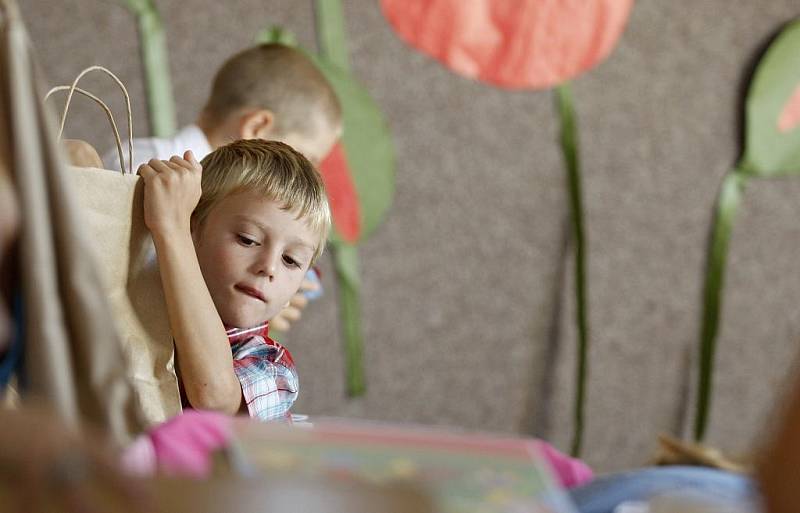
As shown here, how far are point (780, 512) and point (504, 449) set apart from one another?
14 centimetres

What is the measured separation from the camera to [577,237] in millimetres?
2148

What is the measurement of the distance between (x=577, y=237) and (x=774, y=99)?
0.49 meters

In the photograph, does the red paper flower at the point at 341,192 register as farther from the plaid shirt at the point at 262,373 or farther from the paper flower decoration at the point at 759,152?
the plaid shirt at the point at 262,373

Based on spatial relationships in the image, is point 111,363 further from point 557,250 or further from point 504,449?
point 557,250

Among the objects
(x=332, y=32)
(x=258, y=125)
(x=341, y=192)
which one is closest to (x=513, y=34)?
(x=332, y=32)

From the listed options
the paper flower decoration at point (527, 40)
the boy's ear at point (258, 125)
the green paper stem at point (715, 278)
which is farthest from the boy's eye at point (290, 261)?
the green paper stem at point (715, 278)

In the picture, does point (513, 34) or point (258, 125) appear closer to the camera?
point (258, 125)

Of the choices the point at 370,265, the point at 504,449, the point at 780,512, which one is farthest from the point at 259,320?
the point at 370,265

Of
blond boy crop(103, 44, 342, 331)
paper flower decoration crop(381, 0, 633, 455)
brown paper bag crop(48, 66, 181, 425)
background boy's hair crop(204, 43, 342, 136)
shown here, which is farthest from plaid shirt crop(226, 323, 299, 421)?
paper flower decoration crop(381, 0, 633, 455)

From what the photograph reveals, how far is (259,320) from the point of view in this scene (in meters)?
1.10

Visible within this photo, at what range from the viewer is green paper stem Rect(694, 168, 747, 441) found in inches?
87.3

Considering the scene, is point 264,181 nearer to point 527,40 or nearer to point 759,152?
point 527,40

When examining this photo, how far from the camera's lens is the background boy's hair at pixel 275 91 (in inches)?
66.1

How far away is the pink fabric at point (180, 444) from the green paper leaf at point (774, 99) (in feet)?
5.86
